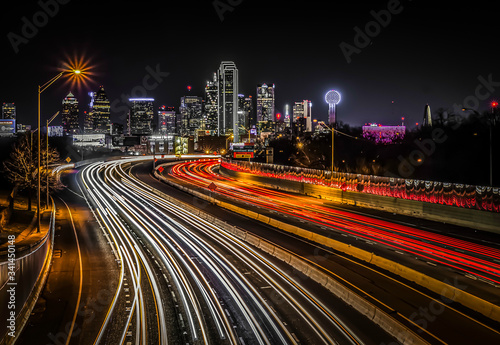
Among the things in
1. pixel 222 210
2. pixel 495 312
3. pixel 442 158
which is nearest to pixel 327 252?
pixel 495 312

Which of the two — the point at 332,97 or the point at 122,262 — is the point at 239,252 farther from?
the point at 332,97

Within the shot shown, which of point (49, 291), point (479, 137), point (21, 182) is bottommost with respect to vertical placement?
point (49, 291)

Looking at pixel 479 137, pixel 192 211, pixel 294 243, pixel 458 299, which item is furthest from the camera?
pixel 479 137

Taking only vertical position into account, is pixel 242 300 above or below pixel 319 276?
below

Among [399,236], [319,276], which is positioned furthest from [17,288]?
[399,236]

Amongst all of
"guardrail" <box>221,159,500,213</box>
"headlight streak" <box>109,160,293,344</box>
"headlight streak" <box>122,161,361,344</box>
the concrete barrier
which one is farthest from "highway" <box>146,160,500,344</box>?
"headlight streak" <box>109,160,293,344</box>

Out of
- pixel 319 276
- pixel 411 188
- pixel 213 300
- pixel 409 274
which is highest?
pixel 411 188

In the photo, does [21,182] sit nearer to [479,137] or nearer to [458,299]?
[458,299]

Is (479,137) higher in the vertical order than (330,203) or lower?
higher
